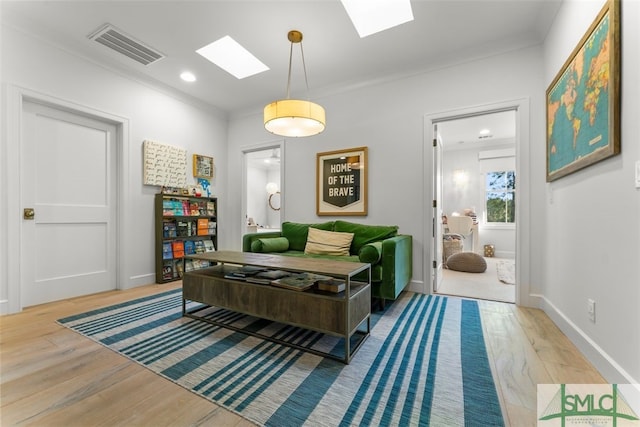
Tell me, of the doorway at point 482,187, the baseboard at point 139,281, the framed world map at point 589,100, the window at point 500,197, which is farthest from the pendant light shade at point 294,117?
the window at point 500,197

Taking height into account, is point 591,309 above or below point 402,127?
below

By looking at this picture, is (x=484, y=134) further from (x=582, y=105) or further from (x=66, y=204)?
(x=66, y=204)

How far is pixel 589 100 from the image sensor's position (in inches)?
65.9

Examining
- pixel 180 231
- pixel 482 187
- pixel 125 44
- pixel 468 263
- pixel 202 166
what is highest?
pixel 125 44

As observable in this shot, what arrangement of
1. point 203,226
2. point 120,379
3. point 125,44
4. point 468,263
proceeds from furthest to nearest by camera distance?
point 468,263, point 203,226, point 125,44, point 120,379

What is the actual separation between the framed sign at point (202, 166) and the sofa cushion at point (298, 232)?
164 centimetres

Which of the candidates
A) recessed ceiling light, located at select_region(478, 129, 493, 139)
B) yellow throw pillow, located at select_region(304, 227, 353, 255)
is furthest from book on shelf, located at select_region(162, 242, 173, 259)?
recessed ceiling light, located at select_region(478, 129, 493, 139)

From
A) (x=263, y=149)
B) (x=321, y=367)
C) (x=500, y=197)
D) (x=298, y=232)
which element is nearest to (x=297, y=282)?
(x=321, y=367)

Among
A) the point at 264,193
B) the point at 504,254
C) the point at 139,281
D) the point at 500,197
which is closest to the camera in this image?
the point at 139,281

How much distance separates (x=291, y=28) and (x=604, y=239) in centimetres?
287

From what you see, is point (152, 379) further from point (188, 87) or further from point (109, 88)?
point (188, 87)

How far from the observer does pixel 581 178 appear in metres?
1.82

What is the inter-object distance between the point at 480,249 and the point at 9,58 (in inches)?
312

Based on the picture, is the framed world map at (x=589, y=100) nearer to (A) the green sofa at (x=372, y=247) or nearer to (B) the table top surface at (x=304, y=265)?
(A) the green sofa at (x=372, y=247)
